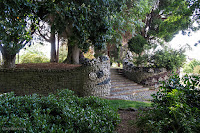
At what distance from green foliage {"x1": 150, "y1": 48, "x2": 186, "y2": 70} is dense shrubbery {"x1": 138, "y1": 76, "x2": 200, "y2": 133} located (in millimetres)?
7311

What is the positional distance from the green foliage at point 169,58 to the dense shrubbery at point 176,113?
7311mm

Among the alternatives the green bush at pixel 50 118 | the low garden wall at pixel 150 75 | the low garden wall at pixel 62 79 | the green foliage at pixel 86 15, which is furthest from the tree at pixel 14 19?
the low garden wall at pixel 150 75

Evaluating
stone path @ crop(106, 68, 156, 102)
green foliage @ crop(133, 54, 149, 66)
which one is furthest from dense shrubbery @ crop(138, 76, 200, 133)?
green foliage @ crop(133, 54, 149, 66)

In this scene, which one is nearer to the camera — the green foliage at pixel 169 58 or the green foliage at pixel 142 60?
the green foliage at pixel 169 58

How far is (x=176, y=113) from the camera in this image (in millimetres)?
2125

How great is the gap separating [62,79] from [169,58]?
698 cm

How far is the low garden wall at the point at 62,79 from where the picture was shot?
21.3 feet

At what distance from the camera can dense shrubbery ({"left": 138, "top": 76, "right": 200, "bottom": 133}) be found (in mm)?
2010

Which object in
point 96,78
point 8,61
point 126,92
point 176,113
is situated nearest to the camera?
point 176,113

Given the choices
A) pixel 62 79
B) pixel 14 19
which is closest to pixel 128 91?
pixel 62 79

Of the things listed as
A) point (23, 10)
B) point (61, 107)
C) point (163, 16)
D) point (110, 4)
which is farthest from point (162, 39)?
point (61, 107)

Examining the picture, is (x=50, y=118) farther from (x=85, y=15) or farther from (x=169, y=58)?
(x=169, y=58)

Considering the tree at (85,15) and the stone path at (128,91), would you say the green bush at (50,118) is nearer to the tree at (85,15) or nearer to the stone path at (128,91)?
the tree at (85,15)

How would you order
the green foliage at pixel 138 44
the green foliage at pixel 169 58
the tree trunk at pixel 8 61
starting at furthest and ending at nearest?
the green foliage at pixel 138 44 → the green foliage at pixel 169 58 → the tree trunk at pixel 8 61
